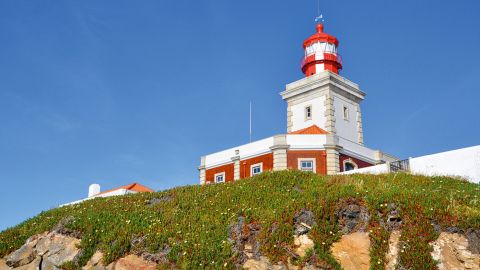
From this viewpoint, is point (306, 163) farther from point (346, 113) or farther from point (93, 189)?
point (93, 189)

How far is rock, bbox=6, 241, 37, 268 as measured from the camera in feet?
50.9

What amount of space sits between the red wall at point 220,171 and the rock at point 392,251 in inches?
861

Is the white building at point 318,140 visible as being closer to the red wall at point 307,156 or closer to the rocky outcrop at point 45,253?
the red wall at point 307,156

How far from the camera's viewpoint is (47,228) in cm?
1706

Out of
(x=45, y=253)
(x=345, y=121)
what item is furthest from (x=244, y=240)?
(x=345, y=121)

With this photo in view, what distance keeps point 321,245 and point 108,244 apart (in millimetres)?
6366

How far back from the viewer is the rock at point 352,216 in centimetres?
1440

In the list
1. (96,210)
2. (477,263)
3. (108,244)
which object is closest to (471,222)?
(477,263)

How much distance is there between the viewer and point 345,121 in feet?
124

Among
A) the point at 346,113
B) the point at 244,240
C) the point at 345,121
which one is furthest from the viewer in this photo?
the point at 346,113

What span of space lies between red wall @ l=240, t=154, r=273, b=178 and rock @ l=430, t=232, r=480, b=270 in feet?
62.6

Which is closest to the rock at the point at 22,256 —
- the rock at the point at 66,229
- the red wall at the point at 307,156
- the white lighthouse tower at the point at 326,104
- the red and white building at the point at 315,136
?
the rock at the point at 66,229

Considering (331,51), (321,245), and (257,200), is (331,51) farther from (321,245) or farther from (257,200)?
(321,245)

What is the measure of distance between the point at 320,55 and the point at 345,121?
7190 millimetres
